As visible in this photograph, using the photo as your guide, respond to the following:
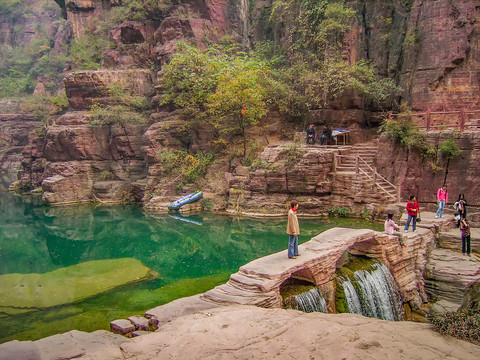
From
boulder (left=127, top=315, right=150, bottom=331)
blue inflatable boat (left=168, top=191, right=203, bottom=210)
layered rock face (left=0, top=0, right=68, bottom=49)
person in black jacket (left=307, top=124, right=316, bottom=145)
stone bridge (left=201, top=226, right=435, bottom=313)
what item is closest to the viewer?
boulder (left=127, top=315, right=150, bottom=331)

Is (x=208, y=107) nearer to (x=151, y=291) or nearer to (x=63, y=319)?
(x=151, y=291)

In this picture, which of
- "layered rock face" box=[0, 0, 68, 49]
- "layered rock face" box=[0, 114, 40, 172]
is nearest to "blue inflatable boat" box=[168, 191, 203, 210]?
"layered rock face" box=[0, 114, 40, 172]

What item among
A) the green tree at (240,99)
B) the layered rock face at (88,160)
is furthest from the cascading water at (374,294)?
the layered rock face at (88,160)

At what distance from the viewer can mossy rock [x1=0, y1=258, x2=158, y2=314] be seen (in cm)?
1039

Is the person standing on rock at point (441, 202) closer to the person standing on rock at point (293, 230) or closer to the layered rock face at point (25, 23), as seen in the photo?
the person standing on rock at point (293, 230)

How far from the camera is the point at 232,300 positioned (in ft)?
24.3

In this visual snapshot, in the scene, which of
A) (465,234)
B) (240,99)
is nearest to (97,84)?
(240,99)

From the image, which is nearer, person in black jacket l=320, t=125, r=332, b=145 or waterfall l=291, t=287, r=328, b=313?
waterfall l=291, t=287, r=328, b=313

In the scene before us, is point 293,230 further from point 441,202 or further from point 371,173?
point 371,173

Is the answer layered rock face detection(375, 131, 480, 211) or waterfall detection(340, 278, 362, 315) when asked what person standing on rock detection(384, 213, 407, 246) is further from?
layered rock face detection(375, 131, 480, 211)

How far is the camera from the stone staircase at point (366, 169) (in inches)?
688

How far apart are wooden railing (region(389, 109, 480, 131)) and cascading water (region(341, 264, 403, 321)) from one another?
904 cm

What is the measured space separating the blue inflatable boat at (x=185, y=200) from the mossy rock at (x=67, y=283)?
25.6ft

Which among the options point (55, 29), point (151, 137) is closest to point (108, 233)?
point (151, 137)
